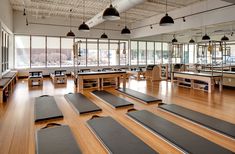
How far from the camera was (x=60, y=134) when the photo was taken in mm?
3238

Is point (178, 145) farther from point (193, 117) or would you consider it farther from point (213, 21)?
point (213, 21)

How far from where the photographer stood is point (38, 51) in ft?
39.7

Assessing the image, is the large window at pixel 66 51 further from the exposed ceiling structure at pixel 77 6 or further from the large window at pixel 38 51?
the exposed ceiling structure at pixel 77 6

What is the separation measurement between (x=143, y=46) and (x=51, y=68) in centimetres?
774

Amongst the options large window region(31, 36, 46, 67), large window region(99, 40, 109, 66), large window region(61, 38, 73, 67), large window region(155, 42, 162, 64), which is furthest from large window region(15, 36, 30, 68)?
large window region(155, 42, 162, 64)

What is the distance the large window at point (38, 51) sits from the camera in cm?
1195

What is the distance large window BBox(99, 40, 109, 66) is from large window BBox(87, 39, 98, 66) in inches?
12.9

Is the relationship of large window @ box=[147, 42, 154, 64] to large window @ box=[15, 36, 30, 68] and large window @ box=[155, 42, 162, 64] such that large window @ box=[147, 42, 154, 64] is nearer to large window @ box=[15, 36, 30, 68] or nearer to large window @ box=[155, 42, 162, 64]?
large window @ box=[155, 42, 162, 64]

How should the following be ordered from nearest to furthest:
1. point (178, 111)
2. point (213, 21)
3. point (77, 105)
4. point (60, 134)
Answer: point (60, 134), point (178, 111), point (77, 105), point (213, 21)

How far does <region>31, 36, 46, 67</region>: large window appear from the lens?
11945 millimetres

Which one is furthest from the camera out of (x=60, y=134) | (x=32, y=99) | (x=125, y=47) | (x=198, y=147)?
(x=125, y=47)

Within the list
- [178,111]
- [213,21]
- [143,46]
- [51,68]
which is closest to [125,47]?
[143,46]


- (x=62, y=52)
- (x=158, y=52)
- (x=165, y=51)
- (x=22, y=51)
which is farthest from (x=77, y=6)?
(x=165, y=51)

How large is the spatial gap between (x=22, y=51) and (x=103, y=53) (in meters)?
5.56
